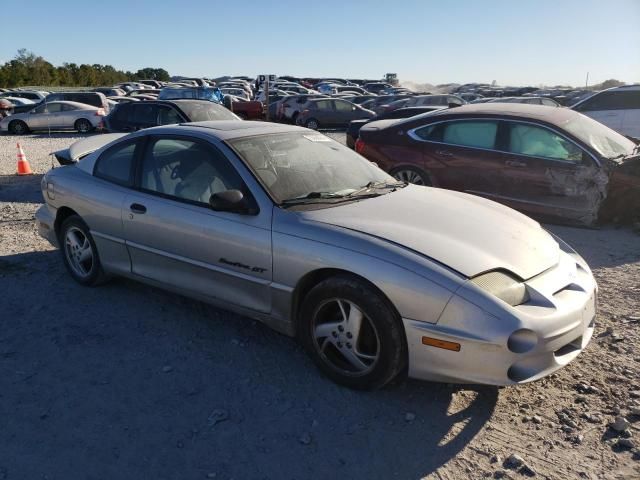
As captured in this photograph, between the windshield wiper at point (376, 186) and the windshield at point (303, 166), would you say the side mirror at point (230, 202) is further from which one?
the windshield wiper at point (376, 186)

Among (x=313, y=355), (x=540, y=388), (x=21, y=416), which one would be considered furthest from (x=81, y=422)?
(x=540, y=388)

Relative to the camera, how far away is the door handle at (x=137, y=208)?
4.24 m

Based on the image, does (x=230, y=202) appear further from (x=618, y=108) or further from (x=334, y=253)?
(x=618, y=108)

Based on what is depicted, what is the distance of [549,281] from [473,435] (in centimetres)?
100

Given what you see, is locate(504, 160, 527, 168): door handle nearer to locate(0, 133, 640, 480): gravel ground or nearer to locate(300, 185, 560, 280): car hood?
locate(0, 133, 640, 480): gravel ground

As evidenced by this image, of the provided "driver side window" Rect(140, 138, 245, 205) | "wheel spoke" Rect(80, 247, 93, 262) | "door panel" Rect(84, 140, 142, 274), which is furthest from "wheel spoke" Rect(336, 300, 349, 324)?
"wheel spoke" Rect(80, 247, 93, 262)

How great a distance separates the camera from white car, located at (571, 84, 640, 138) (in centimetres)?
1265

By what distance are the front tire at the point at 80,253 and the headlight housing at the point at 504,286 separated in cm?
331

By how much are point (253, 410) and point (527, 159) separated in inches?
204

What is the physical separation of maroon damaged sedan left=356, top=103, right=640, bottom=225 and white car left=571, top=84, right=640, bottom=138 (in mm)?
5706

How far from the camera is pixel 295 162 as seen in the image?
407 centimetres

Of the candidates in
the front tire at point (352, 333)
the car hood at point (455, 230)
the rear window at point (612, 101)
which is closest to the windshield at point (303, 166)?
the car hood at point (455, 230)

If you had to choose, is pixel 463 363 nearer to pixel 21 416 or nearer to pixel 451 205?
pixel 451 205

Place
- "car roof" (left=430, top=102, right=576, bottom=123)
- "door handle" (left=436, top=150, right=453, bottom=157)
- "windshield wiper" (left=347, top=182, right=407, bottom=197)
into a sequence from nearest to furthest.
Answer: "windshield wiper" (left=347, top=182, right=407, bottom=197) < "car roof" (left=430, top=102, right=576, bottom=123) < "door handle" (left=436, top=150, right=453, bottom=157)
